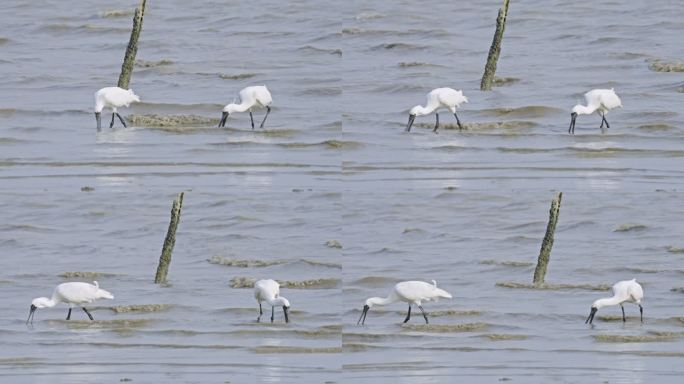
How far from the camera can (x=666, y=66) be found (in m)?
30.0

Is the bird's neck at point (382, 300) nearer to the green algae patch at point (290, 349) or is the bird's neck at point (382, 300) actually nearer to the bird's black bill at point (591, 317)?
the bird's black bill at point (591, 317)

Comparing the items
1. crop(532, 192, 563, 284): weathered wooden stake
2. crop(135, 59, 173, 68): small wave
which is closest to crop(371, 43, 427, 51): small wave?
crop(135, 59, 173, 68): small wave

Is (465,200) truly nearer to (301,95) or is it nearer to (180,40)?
(301,95)

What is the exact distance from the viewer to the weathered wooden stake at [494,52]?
26203mm

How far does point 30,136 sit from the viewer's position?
24.2 metres

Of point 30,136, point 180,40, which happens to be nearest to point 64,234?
point 30,136

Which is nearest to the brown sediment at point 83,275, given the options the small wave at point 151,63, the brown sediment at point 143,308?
the brown sediment at point 143,308

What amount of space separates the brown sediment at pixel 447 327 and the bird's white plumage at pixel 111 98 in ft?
17.5

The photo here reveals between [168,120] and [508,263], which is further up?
[168,120]

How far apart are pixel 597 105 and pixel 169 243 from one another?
6.28 metres

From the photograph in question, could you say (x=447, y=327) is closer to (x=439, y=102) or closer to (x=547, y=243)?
(x=547, y=243)

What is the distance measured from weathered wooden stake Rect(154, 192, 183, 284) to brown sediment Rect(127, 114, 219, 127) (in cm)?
268

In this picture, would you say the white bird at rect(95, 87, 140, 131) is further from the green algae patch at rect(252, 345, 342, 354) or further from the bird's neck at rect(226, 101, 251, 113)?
the green algae patch at rect(252, 345, 342, 354)

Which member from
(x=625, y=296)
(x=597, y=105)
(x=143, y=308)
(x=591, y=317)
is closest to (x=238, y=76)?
(x=597, y=105)
